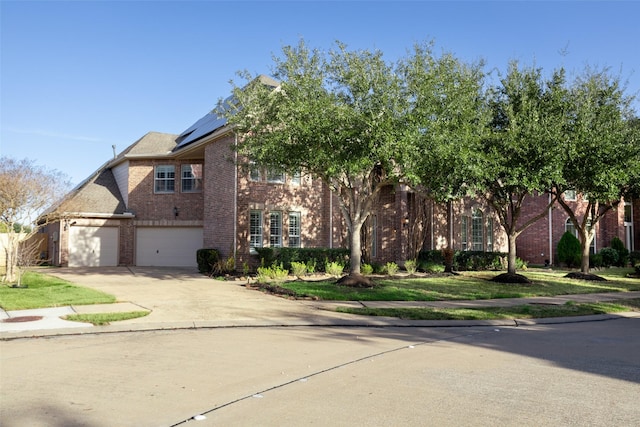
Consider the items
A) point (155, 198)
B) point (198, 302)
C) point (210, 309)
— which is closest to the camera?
point (210, 309)

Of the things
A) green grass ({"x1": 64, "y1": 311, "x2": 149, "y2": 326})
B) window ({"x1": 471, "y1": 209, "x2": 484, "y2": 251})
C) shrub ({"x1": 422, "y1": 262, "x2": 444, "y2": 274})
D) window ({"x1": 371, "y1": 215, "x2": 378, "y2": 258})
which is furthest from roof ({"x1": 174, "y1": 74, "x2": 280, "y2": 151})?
window ({"x1": 471, "y1": 209, "x2": 484, "y2": 251})

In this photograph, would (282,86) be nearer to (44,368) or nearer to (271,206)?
(271,206)

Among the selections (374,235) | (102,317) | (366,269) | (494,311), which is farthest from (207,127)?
(494,311)

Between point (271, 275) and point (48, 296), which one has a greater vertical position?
point (271, 275)

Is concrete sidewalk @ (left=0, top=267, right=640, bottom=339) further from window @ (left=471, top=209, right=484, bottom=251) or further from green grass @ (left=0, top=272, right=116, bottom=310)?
window @ (left=471, top=209, right=484, bottom=251)

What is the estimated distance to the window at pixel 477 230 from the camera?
30375 millimetres

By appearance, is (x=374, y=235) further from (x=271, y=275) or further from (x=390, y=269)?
(x=271, y=275)

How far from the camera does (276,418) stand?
5.18 metres

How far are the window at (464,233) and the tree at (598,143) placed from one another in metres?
8.44

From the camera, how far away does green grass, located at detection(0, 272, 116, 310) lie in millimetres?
13125

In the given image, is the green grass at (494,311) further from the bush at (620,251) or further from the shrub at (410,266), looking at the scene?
the bush at (620,251)

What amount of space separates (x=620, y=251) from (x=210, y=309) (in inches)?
1101

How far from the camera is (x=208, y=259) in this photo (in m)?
22.5

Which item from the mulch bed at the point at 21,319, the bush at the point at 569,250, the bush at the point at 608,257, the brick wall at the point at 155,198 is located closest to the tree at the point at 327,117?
the mulch bed at the point at 21,319
